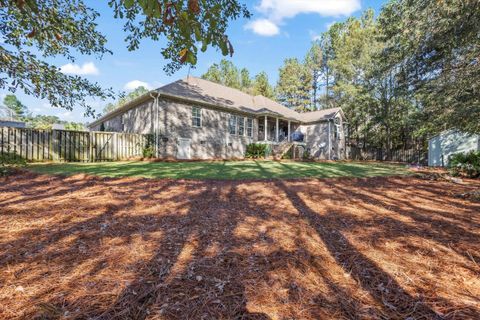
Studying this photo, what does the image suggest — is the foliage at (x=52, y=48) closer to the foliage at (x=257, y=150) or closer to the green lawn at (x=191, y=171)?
the green lawn at (x=191, y=171)

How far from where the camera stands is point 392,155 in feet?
80.8

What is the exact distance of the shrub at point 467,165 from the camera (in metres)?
8.76

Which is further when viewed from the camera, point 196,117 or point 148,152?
point 196,117

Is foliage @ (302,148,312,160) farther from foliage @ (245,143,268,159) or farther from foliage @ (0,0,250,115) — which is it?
foliage @ (0,0,250,115)

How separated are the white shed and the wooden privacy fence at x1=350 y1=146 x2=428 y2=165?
630 centimetres

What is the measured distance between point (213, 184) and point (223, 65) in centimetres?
3662

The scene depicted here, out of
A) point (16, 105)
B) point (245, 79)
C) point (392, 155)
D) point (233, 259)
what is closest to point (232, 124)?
point (233, 259)

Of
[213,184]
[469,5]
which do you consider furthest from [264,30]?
[213,184]

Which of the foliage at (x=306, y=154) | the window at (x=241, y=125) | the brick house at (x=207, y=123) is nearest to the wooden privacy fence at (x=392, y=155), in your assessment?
the brick house at (x=207, y=123)

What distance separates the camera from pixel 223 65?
3900cm

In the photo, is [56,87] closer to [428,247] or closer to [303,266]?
[303,266]

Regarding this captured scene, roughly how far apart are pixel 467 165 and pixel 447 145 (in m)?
7.70

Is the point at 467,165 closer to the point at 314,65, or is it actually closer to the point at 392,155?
the point at 392,155

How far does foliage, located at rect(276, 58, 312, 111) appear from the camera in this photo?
3666cm
